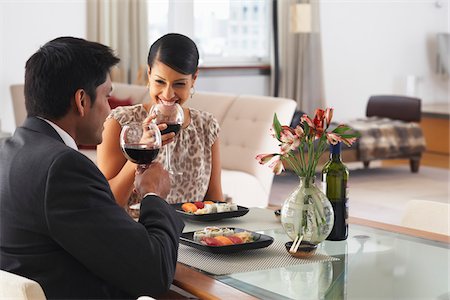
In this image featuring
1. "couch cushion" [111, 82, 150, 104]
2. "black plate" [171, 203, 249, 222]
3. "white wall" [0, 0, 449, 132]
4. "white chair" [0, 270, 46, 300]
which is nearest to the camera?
"white chair" [0, 270, 46, 300]

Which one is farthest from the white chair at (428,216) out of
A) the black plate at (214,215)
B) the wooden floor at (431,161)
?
the wooden floor at (431,161)

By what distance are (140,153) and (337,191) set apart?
1.87ft

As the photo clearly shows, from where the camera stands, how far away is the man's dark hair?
6.11ft

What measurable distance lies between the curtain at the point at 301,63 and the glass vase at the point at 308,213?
22.5 ft

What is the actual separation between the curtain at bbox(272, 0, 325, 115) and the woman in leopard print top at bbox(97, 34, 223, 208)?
5.97m

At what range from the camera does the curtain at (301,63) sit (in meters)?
9.01

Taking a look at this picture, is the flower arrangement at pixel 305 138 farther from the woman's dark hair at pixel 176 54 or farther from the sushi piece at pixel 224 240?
the woman's dark hair at pixel 176 54

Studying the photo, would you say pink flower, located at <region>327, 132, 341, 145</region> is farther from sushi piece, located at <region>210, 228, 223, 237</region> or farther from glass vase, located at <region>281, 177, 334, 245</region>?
sushi piece, located at <region>210, 228, 223, 237</region>

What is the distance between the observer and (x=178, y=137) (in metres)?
3.07

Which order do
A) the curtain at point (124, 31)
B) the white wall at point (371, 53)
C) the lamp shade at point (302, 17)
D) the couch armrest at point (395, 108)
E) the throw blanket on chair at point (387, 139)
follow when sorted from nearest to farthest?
the curtain at point (124, 31)
the throw blanket on chair at point (387, 139)
the couch armrest at point (395, 108)
the lamp shade at point (302, 17)
the white wall at point (371, 53)

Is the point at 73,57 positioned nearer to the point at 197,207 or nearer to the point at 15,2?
the point at 197,207

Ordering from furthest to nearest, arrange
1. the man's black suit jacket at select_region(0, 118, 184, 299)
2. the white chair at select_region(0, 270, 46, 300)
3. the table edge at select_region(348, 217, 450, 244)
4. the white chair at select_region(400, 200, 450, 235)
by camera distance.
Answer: the white chair at select_region(400, 200, 450, 235)
the table edge at select_region(348, 217, 450, 244)
the man's black suit jacket at select_region(0, 118, 184, 299)
the white chair at select_region(0, 270, 46, 300)

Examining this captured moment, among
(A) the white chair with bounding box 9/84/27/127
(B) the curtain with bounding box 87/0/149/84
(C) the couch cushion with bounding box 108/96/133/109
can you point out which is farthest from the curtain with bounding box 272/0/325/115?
(A) the white chair with bounding box 9/84/27/127

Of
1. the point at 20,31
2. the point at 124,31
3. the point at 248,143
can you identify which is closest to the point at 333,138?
the point at 248,143
